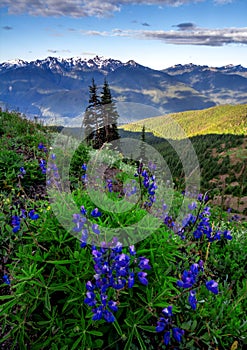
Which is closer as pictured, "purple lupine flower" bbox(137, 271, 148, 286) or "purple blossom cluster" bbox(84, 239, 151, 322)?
"purple blossom cluster" bbox(84, 239, 151, 322)

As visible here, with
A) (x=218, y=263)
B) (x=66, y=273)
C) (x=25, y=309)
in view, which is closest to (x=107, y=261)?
(x=66, y=273)

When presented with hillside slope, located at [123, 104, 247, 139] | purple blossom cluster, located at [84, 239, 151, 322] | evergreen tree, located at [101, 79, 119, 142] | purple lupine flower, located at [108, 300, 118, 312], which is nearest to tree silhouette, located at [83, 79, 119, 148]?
evergreen tree, located at [101, 79, 119, 142]

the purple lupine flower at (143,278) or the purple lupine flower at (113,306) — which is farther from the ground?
the purple lupine flower at (143,278)

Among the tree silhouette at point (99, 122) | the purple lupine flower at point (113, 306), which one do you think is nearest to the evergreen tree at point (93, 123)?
the tree silhouette at point (99, 122)

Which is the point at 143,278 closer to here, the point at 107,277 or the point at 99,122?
the point at 107,277

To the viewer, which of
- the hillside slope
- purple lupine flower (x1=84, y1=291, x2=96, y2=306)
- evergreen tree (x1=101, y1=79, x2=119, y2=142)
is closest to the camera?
purple lupine flower (x1=84, y1=291, x2=96, y2=306)

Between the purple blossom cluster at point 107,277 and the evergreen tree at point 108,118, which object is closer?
the purple blossom cluster at point 107,277

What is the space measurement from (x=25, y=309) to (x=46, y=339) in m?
0.35

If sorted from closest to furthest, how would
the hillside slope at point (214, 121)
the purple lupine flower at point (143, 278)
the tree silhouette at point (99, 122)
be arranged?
1. the purple lupine flower at point (143, 278)
2. the tree silhouette at point (99, 122)
3. the hillside slope at point (214, 121)

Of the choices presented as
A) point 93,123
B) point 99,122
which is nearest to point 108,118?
point 93,123

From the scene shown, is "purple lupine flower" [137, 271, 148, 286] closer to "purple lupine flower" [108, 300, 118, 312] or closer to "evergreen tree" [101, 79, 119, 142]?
"purple lupine flower" [108, 300, 118, 312]

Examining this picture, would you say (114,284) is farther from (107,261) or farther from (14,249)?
(14,249)

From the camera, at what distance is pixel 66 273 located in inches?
117

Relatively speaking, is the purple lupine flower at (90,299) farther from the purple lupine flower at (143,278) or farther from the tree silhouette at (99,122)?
the tree silhouette at (99,122)
